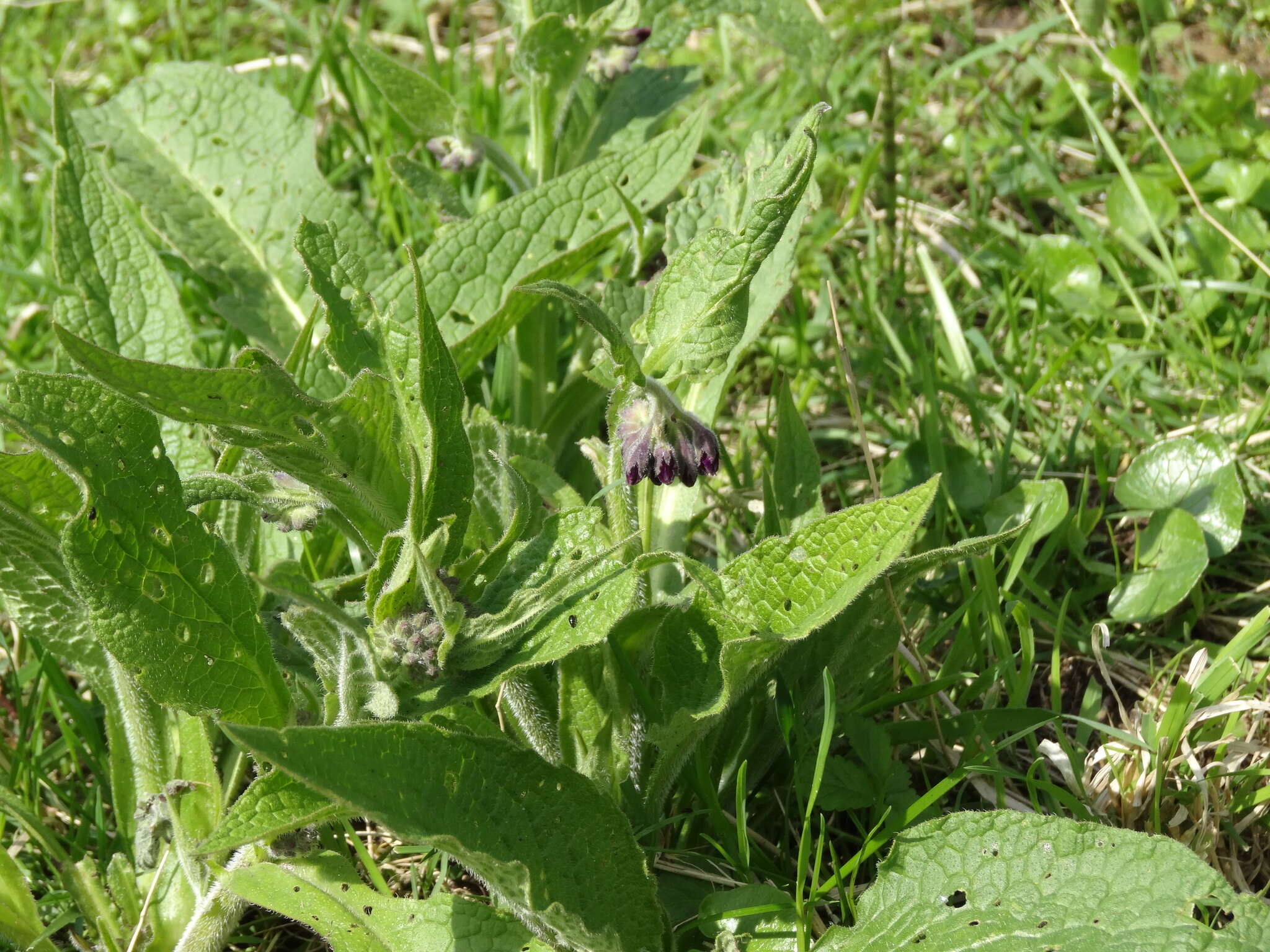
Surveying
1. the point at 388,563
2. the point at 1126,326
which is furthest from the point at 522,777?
the point at 1126,326

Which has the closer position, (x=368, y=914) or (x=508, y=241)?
(x=368, y=914)

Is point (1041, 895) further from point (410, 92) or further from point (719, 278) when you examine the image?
point (410, 92)

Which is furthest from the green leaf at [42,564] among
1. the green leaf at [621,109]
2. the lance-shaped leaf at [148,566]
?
the green leaf at [621,109]

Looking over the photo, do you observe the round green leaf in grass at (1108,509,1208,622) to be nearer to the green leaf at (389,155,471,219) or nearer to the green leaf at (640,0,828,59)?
the green leaf at (640,0,828,59)

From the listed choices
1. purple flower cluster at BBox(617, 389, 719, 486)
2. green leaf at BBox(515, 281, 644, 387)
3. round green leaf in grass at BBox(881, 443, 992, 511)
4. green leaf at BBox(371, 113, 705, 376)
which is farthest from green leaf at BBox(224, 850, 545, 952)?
round green leaf in grass at BBox(881, 443, 992, 511)

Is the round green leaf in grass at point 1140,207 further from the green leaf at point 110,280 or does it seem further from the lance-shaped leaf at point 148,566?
the lance-shaped leaf at point 148,566

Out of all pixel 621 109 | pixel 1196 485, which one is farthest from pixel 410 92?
pixel 1196 485
